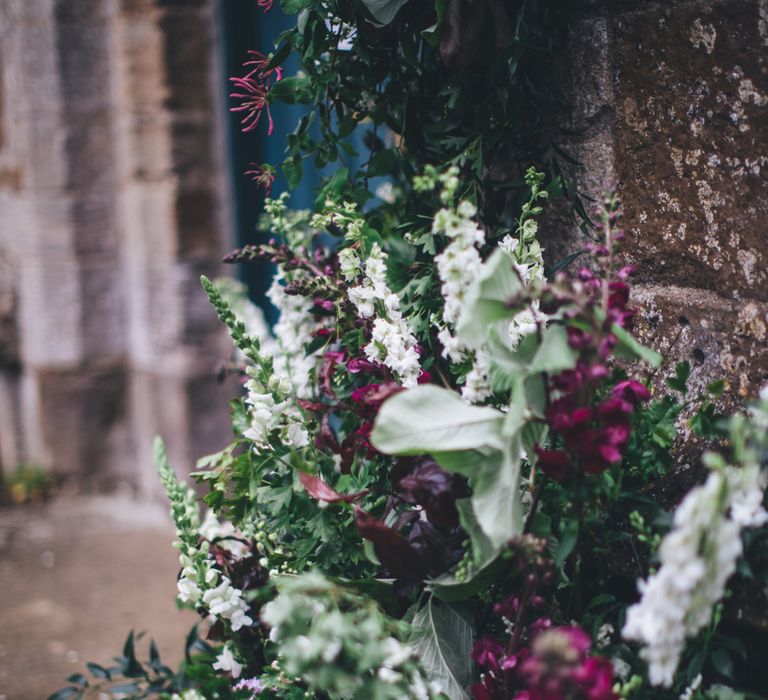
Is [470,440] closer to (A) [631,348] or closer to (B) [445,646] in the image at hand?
(A) [631,348]

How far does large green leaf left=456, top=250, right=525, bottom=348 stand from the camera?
0.93 metres

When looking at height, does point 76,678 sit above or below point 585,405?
below

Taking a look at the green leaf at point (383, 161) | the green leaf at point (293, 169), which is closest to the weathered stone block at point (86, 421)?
the green leaf at point (293, 169)

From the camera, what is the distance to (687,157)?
1259 mm

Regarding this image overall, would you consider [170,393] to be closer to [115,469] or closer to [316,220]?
[115,469]

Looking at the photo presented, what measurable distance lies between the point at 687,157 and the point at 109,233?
9.76 feet

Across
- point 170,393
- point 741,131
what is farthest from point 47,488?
point 741,131

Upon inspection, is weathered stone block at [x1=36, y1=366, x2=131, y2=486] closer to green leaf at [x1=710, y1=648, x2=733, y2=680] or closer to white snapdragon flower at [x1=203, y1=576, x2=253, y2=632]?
white snapdragon flower at [x1=203, y1=576, x2=253, y2=632]

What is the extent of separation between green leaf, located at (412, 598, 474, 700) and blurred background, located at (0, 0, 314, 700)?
2.10 meters

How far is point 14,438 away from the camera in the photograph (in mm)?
3984

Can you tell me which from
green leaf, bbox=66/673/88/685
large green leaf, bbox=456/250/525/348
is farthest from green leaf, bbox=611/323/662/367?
green leaf, bbox=66/673/88/685

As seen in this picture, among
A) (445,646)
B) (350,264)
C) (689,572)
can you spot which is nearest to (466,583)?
(445,646)

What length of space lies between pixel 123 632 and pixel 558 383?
215 cm

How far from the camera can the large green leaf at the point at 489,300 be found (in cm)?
93
